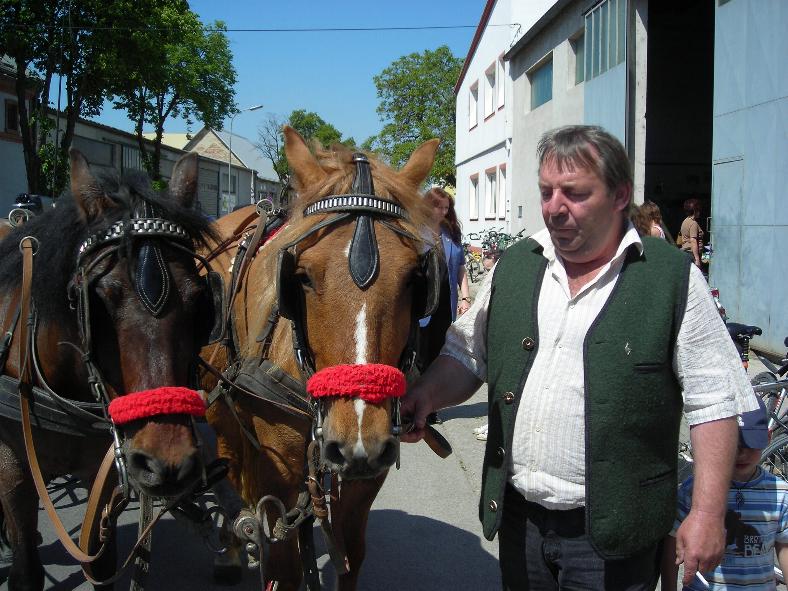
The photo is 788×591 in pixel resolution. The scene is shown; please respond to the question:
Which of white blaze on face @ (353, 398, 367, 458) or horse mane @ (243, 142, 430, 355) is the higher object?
horse mane @ (243, 142, 430, 355)

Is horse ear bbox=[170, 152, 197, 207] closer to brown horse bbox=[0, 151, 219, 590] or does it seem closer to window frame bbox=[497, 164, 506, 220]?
brown horse bbox=[0, 151, 219, 590]

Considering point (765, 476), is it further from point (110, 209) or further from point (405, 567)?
point (110, 209)

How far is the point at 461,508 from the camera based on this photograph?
15.3ft

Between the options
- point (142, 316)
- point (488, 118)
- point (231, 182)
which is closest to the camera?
point (142, 316)

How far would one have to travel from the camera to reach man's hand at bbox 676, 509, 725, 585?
1.74 metres

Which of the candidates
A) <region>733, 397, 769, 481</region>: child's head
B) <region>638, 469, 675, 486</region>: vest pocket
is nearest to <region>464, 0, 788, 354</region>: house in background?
<region>733, 397, 769, 481</region>: child's head

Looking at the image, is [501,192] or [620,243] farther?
[501,192]

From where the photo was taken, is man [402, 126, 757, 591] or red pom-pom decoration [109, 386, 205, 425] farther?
red pom-pom decoration [109, 386, 205, 425]

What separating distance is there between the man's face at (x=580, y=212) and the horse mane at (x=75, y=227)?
1302 mm

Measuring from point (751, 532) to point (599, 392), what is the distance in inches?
51.9

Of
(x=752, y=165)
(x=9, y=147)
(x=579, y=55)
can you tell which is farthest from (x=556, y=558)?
(x=9, y=147)

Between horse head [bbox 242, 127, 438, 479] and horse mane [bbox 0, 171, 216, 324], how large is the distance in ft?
1.29

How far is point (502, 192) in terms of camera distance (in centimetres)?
2072

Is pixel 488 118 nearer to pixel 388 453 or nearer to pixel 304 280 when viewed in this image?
pixel 304 280
